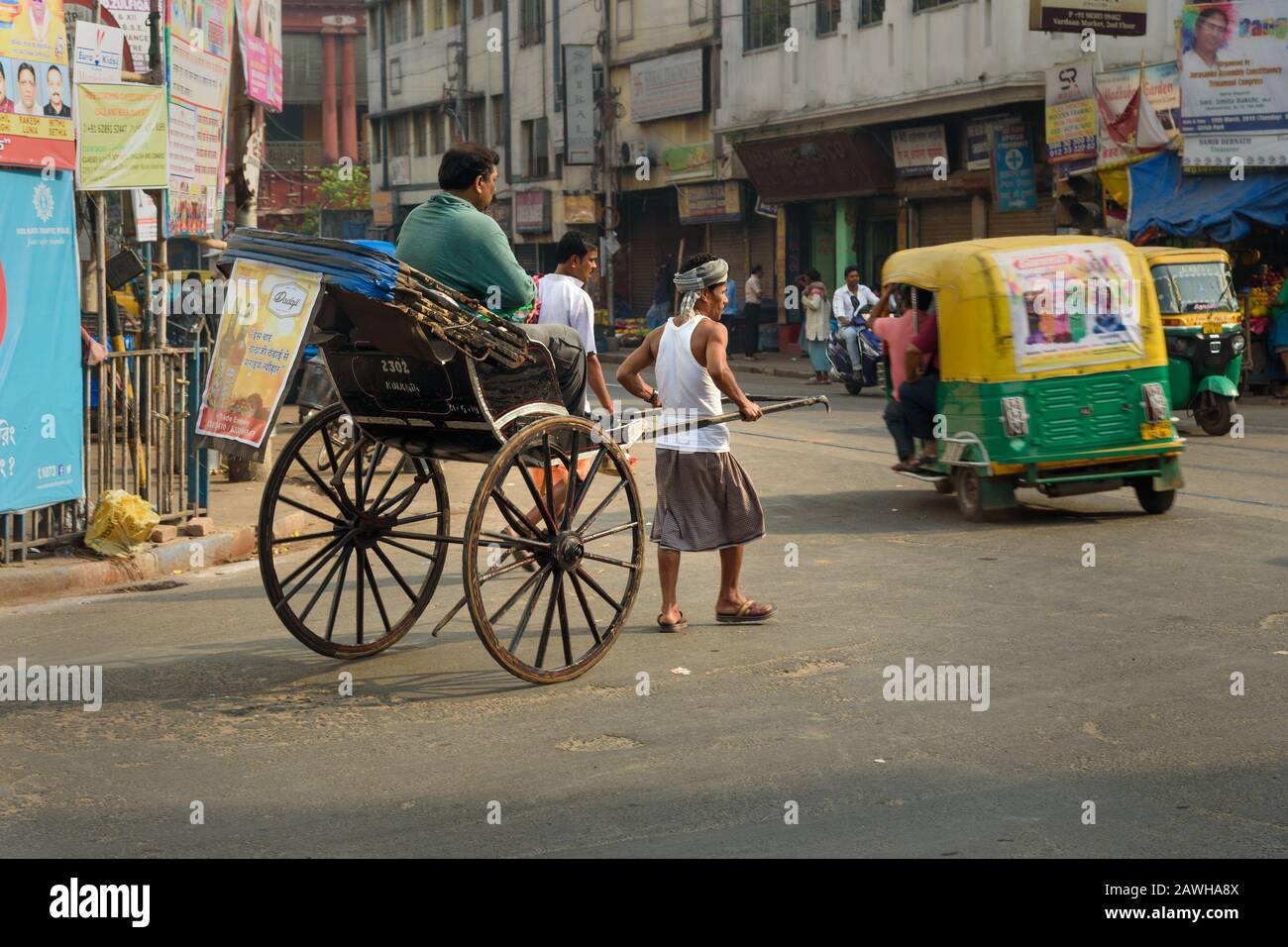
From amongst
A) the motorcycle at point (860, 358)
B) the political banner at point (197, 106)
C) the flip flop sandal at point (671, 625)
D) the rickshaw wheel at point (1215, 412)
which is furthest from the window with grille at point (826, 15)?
the flip flop sandal at point (671, 625)

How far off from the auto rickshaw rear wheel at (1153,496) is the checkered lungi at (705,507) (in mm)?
4264

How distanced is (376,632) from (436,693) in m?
1.26

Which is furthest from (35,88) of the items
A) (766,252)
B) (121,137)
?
(766,252)

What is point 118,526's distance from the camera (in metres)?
9.85

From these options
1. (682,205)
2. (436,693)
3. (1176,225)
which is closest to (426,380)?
(436,693)

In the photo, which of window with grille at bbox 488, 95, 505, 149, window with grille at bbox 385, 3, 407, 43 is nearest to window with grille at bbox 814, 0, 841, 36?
window with grille at bbox 488, 95, 505, 149

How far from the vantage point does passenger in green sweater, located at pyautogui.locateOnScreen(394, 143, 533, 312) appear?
6.98 metres

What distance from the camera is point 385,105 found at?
56938 millimetres

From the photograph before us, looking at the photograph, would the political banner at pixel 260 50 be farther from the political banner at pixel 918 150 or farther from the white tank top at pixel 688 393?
the political banner at pixel 918 150

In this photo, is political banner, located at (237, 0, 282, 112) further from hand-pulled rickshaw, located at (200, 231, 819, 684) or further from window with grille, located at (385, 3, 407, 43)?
window with grille, located at (385, 3, 407, 43)

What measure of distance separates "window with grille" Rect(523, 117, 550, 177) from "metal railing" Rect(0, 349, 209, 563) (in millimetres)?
35478

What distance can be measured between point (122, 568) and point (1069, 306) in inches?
250

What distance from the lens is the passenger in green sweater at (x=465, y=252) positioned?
6.98 metres

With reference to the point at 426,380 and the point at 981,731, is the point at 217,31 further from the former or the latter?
the point at 981,731
